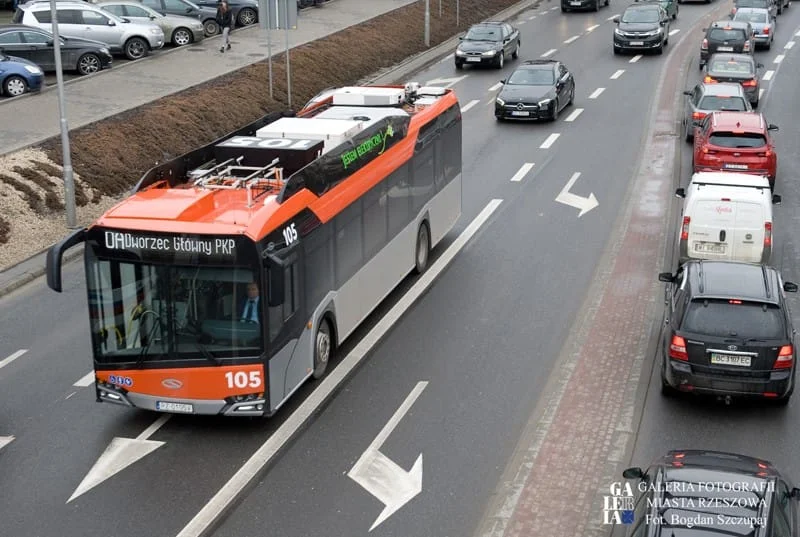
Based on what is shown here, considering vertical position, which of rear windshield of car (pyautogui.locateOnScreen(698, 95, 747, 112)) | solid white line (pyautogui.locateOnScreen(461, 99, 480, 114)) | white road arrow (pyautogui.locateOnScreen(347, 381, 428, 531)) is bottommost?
solid white line (pyautogui.locateOnScreen(461, 99, 480, 114))

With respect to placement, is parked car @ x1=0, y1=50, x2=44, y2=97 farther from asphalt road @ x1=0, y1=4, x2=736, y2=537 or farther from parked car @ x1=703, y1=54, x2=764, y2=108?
parked car @ x1=703, y1=54, x2=764, y2=108

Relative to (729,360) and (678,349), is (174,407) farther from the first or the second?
(729,360)

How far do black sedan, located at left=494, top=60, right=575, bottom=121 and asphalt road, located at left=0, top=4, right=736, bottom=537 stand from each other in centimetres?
790

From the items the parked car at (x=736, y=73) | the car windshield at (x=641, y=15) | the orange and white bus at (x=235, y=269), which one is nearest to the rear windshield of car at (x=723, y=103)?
the parked car at (x=736, y=73)

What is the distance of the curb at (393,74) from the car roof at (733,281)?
1145 cm

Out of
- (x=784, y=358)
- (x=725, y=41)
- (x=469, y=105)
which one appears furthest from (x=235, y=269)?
(x=725, y=41)

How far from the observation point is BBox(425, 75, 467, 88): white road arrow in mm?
37750

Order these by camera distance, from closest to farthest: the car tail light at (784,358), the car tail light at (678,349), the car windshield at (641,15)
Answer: the car tail light at (784,358)
the car tail light at (678,349)
the car windshield at (641,15)

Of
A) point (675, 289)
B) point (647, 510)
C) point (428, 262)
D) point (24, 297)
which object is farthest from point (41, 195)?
point (647, 510)

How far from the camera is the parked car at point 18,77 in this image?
29625mm

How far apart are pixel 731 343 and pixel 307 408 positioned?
5.35m

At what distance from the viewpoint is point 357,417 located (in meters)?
14.4

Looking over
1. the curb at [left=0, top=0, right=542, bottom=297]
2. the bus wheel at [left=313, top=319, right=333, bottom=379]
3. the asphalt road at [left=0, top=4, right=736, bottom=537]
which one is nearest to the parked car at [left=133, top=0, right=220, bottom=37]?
the curb at [left=0, top=0, right=542, bottom=297]

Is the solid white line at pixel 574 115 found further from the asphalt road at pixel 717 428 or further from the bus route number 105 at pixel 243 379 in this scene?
the bus route number 105 at pixel 243 379
